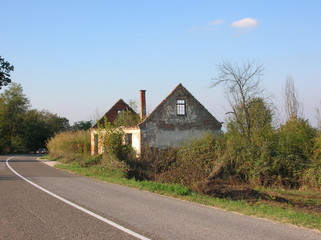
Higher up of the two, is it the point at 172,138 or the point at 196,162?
the point at 172,138

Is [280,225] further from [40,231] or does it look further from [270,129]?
[270,129]

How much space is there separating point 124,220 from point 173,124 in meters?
24.2

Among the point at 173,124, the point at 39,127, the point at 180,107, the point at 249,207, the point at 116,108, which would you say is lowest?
the point at 249,207

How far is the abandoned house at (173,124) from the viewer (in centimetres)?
3209

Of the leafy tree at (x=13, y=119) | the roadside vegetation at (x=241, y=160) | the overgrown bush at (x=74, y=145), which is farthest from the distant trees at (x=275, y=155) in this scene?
the leafy tree at (x=13, y=119)

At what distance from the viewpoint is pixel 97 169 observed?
25.3m

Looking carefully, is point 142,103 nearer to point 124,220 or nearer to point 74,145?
point 74,145

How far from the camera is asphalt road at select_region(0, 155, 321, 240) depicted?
25.6 feet

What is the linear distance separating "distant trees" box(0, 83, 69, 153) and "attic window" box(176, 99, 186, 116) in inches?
2077

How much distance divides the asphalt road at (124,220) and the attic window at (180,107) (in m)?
20.3

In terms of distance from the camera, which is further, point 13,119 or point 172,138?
point 13,119

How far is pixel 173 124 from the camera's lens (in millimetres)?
33188

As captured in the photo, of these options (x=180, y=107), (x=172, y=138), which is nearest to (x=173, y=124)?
(x=172, y=138)

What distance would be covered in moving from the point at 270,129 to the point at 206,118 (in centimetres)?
748
